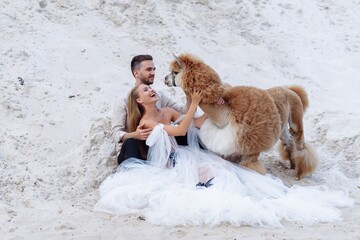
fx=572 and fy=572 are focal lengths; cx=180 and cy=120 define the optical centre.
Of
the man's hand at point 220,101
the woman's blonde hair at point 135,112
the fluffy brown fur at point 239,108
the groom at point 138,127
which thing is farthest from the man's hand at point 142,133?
the man's hand at point 220,101

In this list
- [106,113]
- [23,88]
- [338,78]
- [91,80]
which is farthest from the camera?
[338,78]

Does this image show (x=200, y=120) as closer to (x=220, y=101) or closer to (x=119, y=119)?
(x=220, y=101)

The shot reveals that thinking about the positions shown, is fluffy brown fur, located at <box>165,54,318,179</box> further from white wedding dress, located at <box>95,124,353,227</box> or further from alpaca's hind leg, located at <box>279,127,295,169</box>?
alpaca's hind leg, located at <box>279,127,295,169</box>

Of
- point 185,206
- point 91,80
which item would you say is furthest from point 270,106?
point 91,80

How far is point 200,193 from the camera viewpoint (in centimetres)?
434

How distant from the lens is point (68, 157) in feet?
17.8

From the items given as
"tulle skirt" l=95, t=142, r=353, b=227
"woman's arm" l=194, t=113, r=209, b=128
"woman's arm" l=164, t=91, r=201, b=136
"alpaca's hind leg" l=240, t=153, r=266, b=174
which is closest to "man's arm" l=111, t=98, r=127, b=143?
"tulle skirt" l=95, t=142, r=353, b=227

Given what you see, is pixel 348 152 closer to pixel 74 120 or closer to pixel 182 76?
pixel 182 76

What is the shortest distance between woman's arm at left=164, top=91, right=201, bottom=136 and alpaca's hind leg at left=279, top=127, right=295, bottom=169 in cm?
117

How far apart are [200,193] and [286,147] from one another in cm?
168

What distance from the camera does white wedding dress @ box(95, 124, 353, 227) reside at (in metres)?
4.14

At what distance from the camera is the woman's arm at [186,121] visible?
4.68 metres

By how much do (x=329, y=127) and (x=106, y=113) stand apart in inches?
103

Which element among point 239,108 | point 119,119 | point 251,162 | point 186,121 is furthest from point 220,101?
point 119,119
